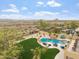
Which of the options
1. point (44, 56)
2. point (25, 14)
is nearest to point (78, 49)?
point (44, 56)

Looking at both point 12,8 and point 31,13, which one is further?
point 31,13

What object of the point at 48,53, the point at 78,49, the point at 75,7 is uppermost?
the point at 75,7

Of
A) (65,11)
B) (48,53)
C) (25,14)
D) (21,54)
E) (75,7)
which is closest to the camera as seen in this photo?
(21,54)

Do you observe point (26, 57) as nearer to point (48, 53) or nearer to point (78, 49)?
point (48, 53)

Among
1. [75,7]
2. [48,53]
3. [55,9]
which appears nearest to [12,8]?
[55,9]

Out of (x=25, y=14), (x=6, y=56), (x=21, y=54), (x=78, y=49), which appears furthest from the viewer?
(x=25, y=14)

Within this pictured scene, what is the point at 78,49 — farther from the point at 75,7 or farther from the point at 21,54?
the point at 75,7

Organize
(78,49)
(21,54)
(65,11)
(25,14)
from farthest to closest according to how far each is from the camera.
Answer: (25,14), (65,11), (21,54), (78,49)

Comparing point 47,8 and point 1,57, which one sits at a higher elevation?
point 47,8

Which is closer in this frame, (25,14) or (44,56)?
(44,56)
